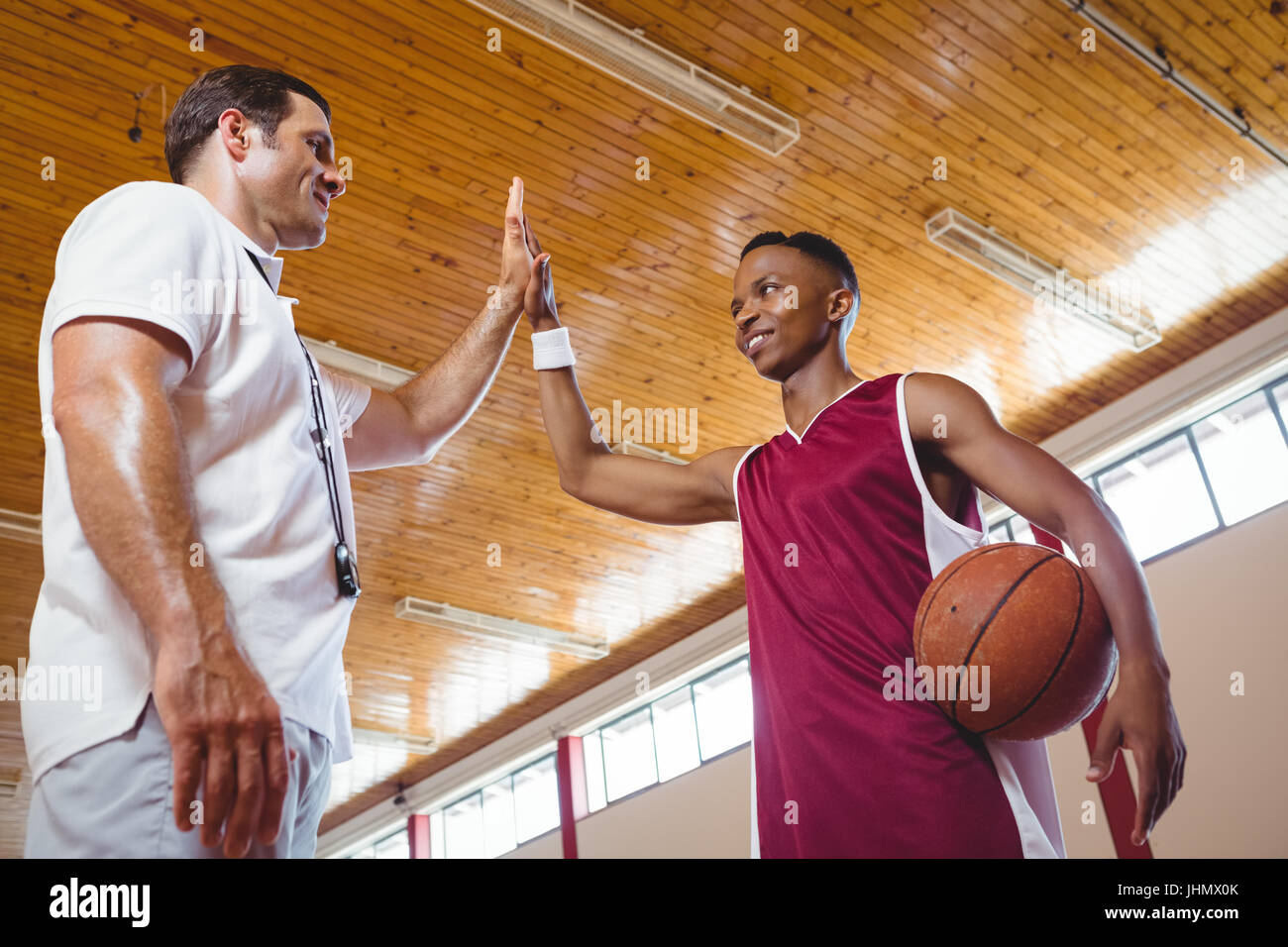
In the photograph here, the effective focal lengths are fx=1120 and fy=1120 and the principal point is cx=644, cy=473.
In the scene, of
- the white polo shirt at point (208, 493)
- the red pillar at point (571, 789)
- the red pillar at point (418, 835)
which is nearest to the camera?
the white polo shirt at point (208, 493)

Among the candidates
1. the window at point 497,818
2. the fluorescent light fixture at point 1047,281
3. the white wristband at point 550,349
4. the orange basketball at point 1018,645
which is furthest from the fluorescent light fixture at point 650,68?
the window at point 497,818

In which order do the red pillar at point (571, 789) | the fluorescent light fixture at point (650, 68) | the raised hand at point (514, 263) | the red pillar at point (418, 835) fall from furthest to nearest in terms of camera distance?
the red pillar at point (418, 835) < the red pillar at point (571, 789) < the fluorescent light fixture at point (650, 68) < the raised hand at point (514, 263)

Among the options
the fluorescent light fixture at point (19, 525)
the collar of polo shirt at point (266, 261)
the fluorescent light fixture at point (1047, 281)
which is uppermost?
the fluorescent light fixture at point (1047, 281)

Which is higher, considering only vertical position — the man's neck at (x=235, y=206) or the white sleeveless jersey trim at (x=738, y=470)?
the man's neck at (x=235, y=206)

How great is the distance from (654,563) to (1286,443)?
5.07 m

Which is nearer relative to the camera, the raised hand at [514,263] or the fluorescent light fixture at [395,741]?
the raised hand at [514,263]

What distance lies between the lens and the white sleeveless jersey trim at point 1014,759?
1.80 metres

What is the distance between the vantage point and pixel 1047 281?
7305 millimetres

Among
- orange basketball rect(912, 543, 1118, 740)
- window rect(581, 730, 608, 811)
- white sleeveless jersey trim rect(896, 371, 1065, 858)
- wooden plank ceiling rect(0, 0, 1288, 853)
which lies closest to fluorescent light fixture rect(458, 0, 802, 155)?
wooden plank ceiling rect(0, 0, 1288, 853)

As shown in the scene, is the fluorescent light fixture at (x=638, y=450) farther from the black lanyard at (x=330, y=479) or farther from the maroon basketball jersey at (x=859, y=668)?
the black lanyard at (x=330, y=479)

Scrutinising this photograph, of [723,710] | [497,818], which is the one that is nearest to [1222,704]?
[723,710]

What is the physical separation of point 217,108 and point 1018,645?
1564 millimetres

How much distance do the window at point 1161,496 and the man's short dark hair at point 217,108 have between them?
7.96 m
